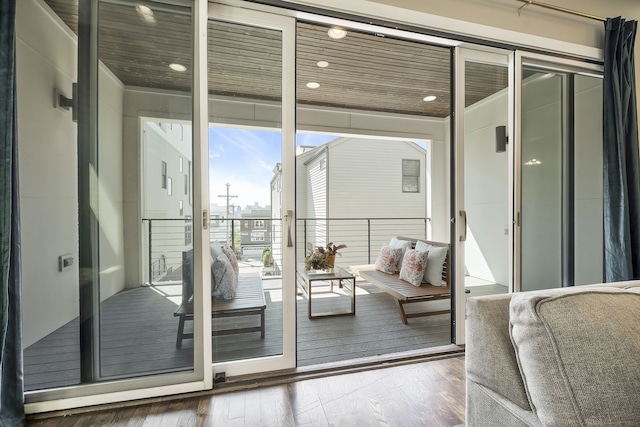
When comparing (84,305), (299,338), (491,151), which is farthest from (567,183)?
(84,305)

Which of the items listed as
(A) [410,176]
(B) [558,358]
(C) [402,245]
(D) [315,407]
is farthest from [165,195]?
(A) [410,176]

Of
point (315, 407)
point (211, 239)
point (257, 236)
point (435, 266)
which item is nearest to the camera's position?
point (315, 407)

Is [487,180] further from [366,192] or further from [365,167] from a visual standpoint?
[365,167]

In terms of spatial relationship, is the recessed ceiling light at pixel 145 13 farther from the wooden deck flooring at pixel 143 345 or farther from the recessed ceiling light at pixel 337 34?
the wooden deck flooring at pixel 143 345

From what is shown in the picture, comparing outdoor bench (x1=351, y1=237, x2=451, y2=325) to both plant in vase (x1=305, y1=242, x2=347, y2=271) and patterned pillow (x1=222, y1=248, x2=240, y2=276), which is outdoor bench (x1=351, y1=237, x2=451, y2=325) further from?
patterned pillow (x1=222, y1=248, x2=240, y2=276)

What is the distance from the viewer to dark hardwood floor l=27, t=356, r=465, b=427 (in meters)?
1.47

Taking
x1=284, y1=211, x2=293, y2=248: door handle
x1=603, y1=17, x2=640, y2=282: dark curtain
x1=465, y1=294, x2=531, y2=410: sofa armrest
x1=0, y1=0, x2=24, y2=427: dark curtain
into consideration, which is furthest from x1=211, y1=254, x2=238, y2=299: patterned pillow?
x1=603, y1=17, x2=640, y2=282: dark curtain

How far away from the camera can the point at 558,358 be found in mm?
722

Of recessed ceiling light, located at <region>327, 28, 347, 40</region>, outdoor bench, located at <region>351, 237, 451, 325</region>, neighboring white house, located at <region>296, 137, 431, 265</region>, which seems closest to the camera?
recessed ceiling light, located at <region>327, 28, 347, 40</region>

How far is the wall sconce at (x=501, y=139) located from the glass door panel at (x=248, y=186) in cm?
175

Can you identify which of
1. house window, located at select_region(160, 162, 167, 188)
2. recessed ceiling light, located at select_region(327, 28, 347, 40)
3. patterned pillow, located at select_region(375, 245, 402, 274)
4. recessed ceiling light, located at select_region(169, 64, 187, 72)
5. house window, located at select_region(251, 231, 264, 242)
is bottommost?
patterned pillow, located at select_region(375, 245, 402, 274)

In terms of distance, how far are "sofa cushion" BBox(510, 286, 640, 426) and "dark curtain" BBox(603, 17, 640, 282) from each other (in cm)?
208

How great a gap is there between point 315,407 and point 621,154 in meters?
2.92

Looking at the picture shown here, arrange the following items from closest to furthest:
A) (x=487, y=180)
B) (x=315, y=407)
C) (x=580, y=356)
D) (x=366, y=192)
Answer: (x=580, y=356) → (x=315, y=407) → (x=487, y=180) → (x=366, y=192)
